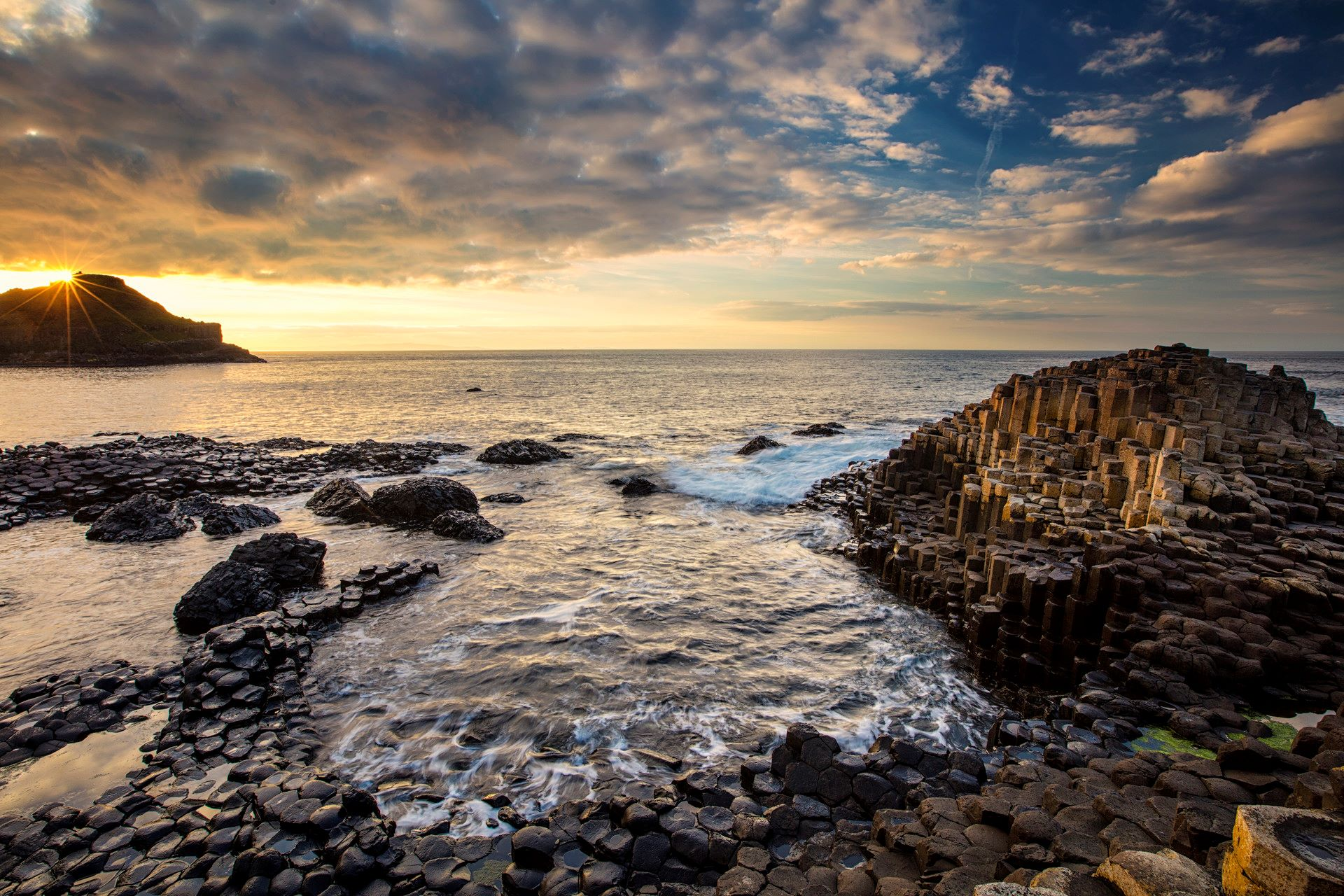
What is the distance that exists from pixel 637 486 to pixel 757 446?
10976mm

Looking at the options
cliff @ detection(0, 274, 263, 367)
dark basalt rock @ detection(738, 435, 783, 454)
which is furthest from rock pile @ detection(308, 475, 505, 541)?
cliff @ detection(0, 274, 263, 367)

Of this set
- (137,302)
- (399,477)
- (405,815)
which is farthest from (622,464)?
(137,302)

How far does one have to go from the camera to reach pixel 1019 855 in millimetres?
4559

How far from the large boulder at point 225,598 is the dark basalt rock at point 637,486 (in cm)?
1229

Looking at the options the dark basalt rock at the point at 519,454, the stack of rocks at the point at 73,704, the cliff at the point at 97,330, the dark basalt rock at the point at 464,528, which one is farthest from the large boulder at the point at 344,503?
the cliff at the point at 97,330

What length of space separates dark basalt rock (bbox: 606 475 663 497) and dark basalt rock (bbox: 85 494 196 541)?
1344 centimetres

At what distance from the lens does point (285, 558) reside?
1334cm

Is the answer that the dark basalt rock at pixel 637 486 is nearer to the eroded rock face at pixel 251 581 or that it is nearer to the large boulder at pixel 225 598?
the eroded rock face at pixel 251 581

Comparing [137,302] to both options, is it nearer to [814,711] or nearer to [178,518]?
[178,518]

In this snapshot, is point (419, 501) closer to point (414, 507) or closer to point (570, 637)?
point (414, 507)

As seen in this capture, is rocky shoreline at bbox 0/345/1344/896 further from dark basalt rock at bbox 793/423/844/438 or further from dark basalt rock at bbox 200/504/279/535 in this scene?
dark basalt rock at bbox 793/423/844/438

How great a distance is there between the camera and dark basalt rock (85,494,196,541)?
16.0m

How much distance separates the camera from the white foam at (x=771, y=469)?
898 inches

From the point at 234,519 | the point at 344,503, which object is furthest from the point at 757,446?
the point at 234,519
